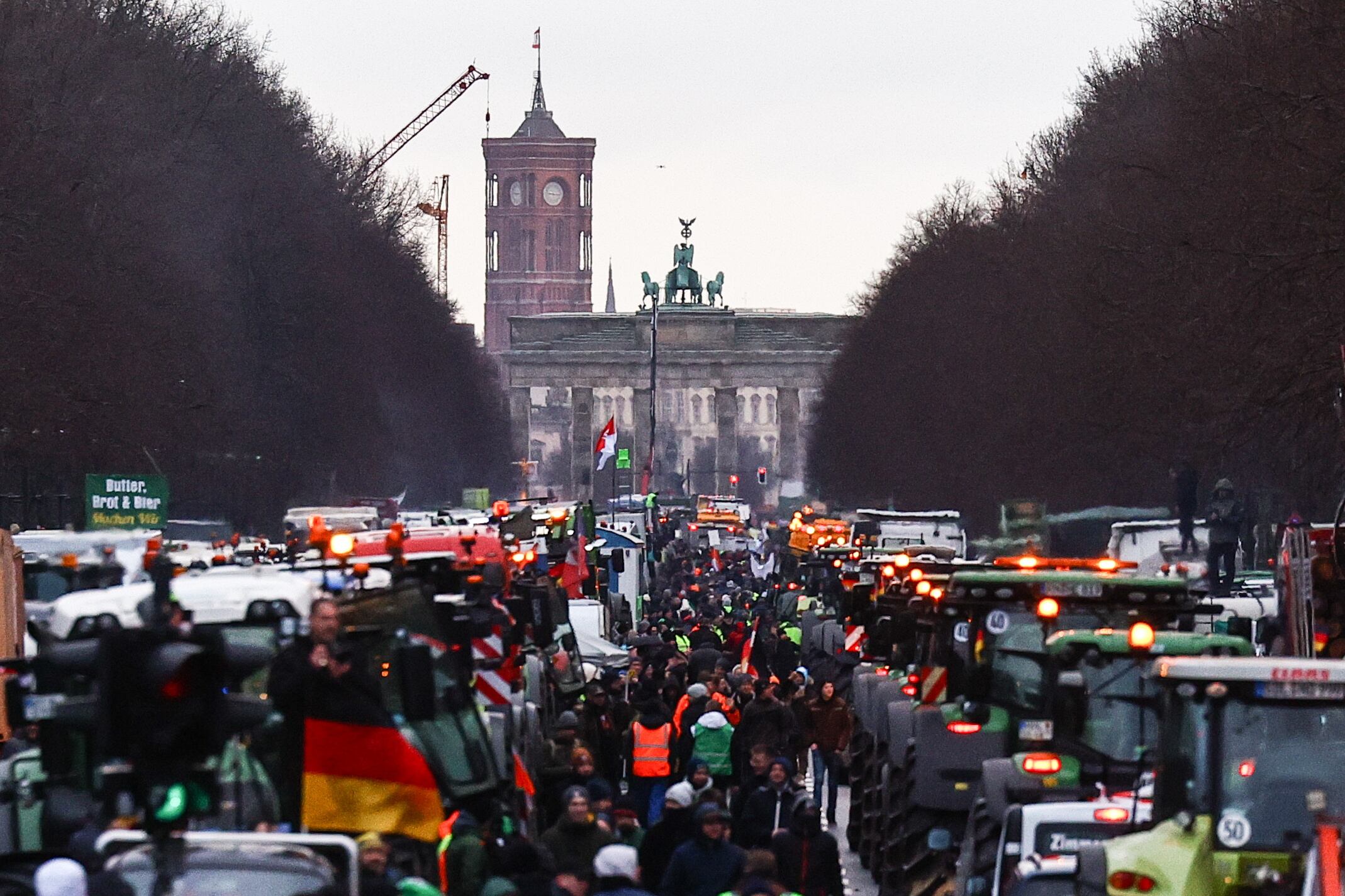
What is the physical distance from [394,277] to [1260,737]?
8137cm

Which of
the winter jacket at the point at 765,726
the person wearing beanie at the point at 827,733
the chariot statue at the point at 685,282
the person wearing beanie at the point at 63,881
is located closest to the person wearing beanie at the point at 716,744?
the winter jacket at the point at 765,726

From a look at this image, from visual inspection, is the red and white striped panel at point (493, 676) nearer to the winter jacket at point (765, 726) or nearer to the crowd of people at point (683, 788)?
the crowd of people at point (683, 788)

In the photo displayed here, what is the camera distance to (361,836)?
1230 centimetres

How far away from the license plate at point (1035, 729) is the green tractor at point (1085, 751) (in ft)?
1.88

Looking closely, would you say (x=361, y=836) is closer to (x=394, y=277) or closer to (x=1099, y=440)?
(x=1099, y=440)

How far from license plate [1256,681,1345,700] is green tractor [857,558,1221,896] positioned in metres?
4.60

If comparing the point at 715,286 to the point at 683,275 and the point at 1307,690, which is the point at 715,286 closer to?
the point at 683,275

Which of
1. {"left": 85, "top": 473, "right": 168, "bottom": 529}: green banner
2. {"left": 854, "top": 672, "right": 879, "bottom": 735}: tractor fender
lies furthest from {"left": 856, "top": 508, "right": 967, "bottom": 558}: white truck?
{"left": 854, "top": 672, "right": 879, "bottom": 735}: tractor fender

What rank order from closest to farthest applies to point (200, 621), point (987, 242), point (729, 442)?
point (200, 621), point (987, 242), point (729, 442)

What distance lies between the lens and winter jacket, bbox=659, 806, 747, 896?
15.2m

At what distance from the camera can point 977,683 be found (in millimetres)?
16906

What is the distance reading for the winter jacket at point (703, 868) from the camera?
15.2 metres

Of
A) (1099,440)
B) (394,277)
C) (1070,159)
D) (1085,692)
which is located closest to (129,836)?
(1085,692)

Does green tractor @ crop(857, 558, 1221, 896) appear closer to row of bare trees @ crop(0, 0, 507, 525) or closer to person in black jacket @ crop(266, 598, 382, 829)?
person in black jacket @ crop(266, 598, 382, 829)
